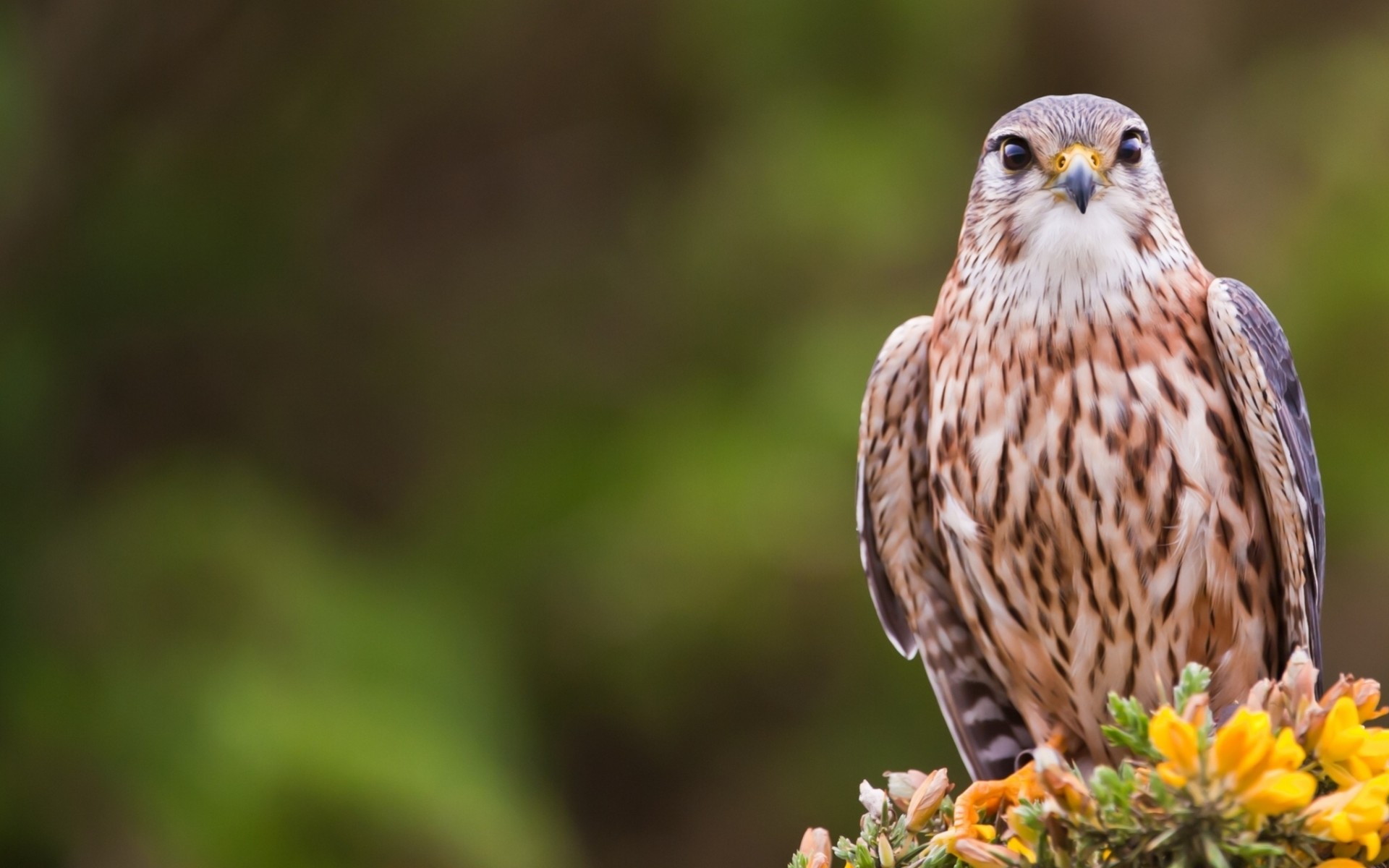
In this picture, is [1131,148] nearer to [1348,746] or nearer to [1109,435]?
[1109,435]

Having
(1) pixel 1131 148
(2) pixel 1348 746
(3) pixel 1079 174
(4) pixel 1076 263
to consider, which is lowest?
Result: (2) pixel 1348 746

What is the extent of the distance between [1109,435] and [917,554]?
55cm

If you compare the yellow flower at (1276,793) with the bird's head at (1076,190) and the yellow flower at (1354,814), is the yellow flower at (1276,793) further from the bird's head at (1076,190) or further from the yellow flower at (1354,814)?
Answer: the bird's head at (1076,190)

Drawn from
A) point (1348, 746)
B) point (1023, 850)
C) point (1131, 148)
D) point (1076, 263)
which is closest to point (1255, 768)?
point (1348, 746)

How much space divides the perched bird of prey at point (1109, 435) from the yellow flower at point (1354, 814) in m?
0.92

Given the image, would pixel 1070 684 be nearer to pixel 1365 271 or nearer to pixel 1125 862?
pixel 1125 862

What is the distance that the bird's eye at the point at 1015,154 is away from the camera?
252cm

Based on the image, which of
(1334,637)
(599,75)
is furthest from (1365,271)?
(599,75)

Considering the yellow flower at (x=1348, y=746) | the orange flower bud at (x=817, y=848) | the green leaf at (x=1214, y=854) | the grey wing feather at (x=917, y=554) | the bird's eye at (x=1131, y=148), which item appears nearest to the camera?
the green leaf at (x=1214, y=854)

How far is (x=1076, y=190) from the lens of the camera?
240 cm

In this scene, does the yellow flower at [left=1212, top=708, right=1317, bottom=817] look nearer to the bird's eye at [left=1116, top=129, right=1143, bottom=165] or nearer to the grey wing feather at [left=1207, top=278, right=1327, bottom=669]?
the grey wing feather at [left=1207, top=278, right=1327, bottom=669]

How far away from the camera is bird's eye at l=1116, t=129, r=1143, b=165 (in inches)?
98.5

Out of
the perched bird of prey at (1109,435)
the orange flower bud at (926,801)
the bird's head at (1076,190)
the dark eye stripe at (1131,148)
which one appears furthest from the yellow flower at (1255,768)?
the dark eye stripe at (1131,148)

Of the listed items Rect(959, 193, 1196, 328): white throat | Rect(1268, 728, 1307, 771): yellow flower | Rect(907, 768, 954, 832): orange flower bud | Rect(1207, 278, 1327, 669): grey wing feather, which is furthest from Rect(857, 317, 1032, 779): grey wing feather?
Rect(1268, 728, 1307, 771): yellow flower
